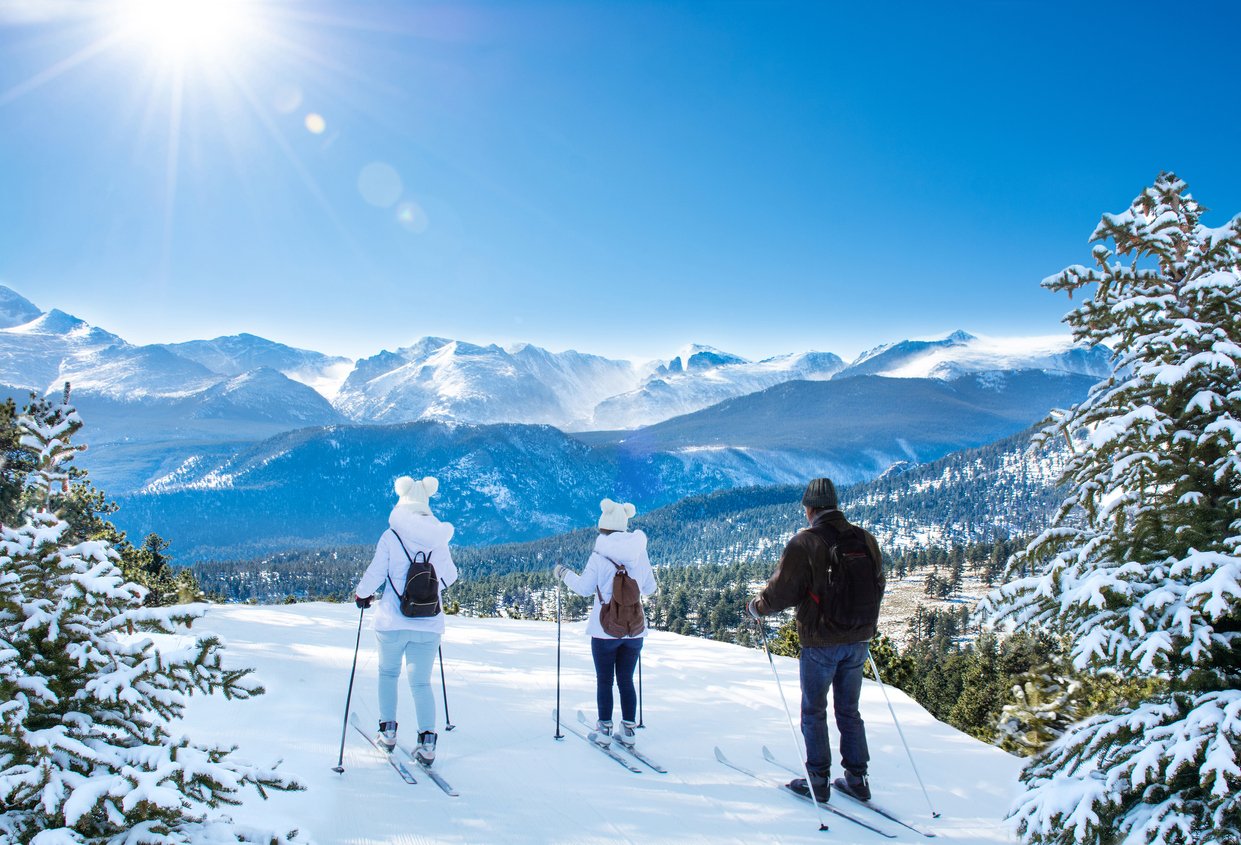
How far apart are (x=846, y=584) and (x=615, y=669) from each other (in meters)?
2.94

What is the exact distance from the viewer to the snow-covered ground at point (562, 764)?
20.0 feet

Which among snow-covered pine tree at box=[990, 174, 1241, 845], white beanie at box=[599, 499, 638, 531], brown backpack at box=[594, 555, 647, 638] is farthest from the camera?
white beanie at box=[599, 499, 638, 531]

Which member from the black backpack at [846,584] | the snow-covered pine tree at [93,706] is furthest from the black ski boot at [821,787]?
the snow-covered pine tree at [93,706]

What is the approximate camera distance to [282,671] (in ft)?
35.7

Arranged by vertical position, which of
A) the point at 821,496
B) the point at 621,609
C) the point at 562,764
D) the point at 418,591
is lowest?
the point at 562,764

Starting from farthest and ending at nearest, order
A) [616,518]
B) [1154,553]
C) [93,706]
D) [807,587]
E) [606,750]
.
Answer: [616,518] → [606,750] → [807,587] → [1154,553] → [93,706]

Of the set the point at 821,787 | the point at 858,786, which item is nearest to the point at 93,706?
the point at 821,787

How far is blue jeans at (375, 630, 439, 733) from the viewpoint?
7.13m

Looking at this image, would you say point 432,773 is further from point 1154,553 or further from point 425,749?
point 1154,553

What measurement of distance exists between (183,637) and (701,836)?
4404 millimetres

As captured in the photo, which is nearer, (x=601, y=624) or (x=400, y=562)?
(x=400, y=562)

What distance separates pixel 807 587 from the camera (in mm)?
6516

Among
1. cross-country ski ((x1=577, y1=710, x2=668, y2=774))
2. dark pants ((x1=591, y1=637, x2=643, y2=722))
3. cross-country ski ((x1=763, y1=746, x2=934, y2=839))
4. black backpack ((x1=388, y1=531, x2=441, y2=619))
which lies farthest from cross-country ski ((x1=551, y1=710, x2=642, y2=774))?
black backpack ((x1=388, y1=531, x2=441, y2=619))

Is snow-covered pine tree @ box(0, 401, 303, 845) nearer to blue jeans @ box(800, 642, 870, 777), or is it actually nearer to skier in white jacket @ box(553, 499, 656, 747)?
skier in white jacket @ box(553, 499, 656, 747)
